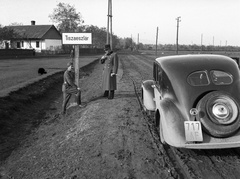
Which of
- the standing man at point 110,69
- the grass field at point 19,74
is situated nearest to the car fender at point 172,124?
the standing man at point 110,69

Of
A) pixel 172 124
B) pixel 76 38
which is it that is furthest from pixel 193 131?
pixel 76 38

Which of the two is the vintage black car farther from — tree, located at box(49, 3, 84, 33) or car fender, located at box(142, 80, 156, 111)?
tree, located at box(49, 3, 84, 33)

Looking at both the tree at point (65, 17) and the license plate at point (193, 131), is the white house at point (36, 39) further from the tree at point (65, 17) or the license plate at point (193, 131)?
the license plate at point (193, 131)

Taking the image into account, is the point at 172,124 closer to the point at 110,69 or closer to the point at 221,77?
the point at 221,77

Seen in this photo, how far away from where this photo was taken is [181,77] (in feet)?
A: 15.8

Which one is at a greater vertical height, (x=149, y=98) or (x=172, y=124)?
(x=149, y=98)

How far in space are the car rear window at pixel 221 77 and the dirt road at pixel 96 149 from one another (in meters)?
1.28

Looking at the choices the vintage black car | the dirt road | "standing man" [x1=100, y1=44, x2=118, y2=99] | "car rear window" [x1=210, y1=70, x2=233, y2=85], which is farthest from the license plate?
"standing man" [x1=100, y1=44, x2=118, y2=99]

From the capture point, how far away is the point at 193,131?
4160 mm

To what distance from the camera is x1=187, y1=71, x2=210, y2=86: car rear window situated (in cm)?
471

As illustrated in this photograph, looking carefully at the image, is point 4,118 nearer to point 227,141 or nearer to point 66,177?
point 66,177

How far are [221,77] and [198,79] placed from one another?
47cm

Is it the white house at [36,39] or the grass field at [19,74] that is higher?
the white house at [36,39]

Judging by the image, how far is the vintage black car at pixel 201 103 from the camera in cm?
421
